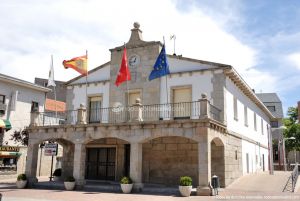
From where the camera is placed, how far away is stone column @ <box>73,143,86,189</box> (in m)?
18.0

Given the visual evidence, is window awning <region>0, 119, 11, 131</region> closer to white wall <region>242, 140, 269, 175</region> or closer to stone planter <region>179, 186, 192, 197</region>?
stone planter <region>179, 186, 192, 197</region>

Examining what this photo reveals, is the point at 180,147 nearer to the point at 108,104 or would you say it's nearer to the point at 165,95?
the point at 165,95

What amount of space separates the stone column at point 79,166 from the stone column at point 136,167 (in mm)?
3190

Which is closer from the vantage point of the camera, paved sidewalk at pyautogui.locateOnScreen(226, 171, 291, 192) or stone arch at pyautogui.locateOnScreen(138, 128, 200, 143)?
stone arch at pyautogui.locateOnScreen(138, 128, 200, 143)

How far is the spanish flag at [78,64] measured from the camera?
20359 millimetres

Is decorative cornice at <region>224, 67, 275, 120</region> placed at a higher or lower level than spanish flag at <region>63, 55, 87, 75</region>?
lower

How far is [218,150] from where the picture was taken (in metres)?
18.1

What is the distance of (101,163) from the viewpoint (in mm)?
21078

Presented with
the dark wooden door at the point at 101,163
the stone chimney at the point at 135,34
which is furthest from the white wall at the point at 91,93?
the stone chimney at the point at 135,34

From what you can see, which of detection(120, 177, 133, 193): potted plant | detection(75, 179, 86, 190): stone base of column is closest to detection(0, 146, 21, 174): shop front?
detection(75, 179, 86, 190): stone base of column

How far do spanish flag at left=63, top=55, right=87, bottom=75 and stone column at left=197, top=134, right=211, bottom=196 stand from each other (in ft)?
30.3

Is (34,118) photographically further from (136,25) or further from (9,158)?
(136,25)

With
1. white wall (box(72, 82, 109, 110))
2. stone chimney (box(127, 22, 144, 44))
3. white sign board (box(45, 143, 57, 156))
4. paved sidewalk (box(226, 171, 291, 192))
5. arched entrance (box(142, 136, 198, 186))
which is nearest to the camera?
paved sidewalk (box(226, 171, 291, 192))

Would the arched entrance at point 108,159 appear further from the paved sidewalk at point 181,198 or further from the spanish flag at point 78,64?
the spanish flag at point 78,64
